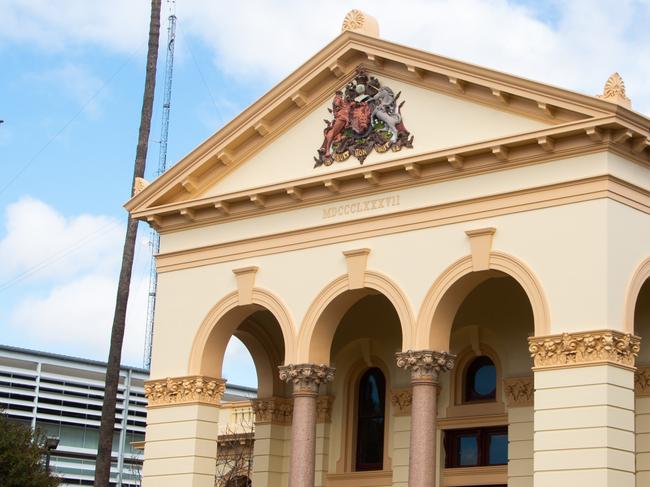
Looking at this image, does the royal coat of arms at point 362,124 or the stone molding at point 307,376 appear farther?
the stone molding at point 307,376

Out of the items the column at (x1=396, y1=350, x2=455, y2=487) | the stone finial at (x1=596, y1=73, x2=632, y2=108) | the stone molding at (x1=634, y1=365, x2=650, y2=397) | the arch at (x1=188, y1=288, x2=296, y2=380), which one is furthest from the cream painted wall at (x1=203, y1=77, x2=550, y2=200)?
the stone molding at (x1=634, y1=365, x2=650, y2=397)

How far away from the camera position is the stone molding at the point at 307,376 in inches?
1099

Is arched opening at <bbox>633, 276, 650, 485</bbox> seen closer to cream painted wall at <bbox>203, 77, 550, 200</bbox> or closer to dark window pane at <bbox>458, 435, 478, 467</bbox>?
cream painted wall at <bbox>203, 77, 550, 200</bbox>

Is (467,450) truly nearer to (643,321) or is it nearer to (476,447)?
(476,447)

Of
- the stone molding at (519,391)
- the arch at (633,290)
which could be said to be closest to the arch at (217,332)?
the stone molding at (519,391)

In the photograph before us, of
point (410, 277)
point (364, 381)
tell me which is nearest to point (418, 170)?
point (410, 277)

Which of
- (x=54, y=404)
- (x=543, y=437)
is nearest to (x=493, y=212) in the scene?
(x=543, y=437)

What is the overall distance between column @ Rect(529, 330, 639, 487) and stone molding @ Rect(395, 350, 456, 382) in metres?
2.27

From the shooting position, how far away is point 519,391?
1136 inches

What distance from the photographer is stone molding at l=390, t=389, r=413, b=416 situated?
100 ft

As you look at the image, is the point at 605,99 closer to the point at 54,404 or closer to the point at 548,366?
the point at 548,366

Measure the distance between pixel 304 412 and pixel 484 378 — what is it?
4482 mm

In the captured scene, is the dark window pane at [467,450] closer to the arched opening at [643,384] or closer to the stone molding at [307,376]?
the stone molding at [307,376]

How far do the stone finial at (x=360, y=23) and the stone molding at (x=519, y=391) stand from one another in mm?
7514
